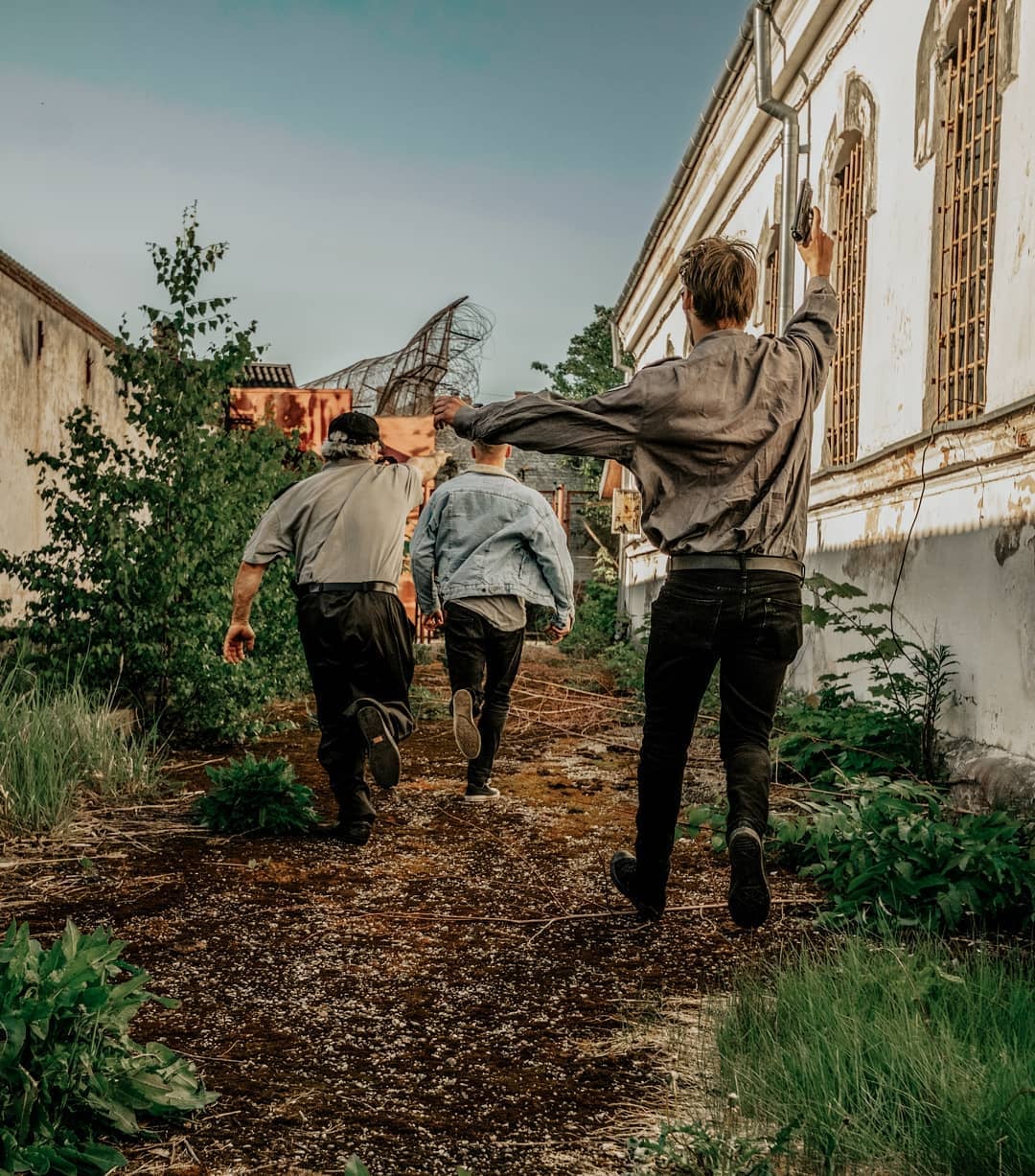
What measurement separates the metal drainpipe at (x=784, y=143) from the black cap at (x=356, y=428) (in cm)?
509

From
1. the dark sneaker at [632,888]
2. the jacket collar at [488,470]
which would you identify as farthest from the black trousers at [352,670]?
the dark sneaker at [632,888]

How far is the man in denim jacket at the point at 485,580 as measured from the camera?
5.95 m

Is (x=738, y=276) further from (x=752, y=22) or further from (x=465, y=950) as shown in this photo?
(x=752, y=22)

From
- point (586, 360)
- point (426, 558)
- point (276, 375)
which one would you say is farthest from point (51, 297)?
point (586, 360)

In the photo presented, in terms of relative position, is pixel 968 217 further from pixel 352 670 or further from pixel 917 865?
pixel 352 670

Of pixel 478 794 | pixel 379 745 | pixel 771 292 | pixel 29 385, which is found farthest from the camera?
pixel 771 292

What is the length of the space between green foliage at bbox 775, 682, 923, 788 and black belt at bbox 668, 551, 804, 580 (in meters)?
2.40

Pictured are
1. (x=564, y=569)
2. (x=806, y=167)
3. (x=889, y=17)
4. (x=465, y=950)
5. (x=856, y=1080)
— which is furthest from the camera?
(x=806, y=167)

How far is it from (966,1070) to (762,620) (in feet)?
4.49

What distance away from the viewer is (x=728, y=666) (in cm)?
346

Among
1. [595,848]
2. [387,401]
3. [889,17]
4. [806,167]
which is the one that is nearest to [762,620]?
[595,848]

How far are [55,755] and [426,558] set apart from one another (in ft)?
6.91

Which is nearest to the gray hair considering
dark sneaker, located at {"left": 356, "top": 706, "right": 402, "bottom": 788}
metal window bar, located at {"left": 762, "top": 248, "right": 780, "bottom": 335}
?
dark sneaker, located at {"left": 356, "top": 706, "right": 402, "bottom": 788}

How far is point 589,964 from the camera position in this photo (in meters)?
3.58
